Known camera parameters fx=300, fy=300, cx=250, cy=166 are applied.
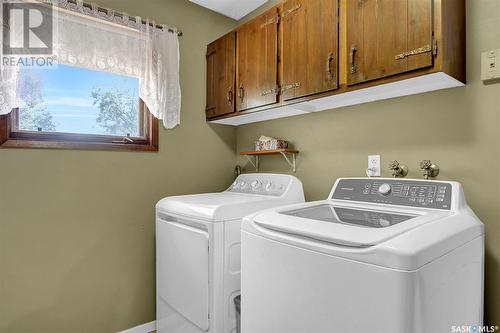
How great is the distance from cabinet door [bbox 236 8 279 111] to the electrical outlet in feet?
2.29

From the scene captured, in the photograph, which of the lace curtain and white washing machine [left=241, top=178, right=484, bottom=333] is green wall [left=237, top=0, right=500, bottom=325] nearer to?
white washing machine [left=241, top=178, right=484, bottom=333]

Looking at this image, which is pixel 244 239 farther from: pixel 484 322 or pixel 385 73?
pixel 484 322

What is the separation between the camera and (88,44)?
1977 millimetres

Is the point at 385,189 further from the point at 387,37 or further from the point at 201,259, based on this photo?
the point at 201,259

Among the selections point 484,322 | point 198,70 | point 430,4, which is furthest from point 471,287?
point 198,70

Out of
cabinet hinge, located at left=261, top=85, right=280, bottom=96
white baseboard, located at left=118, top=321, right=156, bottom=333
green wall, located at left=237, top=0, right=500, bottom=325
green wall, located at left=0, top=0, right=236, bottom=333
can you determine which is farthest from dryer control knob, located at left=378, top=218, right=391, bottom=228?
white baseboard, located at left=118, top=321, right=156, bottom=333

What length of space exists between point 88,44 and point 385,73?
1829mm

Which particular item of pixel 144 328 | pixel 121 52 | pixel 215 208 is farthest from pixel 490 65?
pixel 144 328

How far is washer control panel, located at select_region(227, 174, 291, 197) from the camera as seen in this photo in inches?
83.0

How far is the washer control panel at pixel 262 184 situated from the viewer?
2.11 m

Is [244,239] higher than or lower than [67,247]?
higher

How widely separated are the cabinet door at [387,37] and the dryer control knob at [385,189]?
534 mm

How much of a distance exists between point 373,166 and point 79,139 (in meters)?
1.89

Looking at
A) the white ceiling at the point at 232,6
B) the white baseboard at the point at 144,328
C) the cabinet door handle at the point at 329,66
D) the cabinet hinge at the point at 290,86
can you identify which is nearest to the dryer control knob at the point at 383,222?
the cabinet door handle at the point at 329,66
